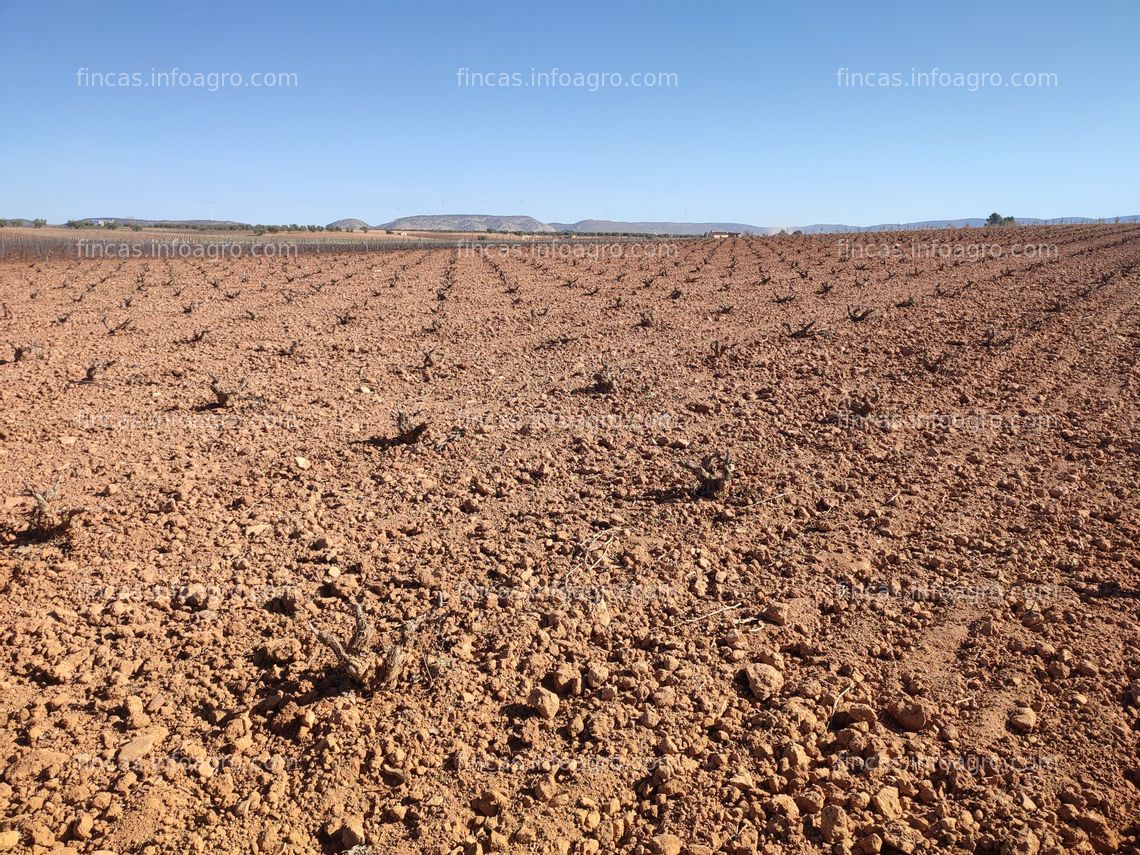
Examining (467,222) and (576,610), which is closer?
(576,610)

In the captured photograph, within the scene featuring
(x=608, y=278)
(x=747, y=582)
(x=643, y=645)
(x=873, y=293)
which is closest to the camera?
(x=643, y=645)

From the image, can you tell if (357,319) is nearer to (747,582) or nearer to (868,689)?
(747,582)

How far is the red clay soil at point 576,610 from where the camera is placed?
93.6 inches

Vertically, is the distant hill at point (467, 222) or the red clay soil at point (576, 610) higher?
the distant hill at point (467, 222)

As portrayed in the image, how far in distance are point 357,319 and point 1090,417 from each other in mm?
9609

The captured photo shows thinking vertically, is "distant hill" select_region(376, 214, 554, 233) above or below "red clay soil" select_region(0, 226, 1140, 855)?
above

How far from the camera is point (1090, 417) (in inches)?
230

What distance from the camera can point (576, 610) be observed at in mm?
3385

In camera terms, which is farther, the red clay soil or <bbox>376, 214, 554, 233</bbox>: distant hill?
<bbox>376, 214, 554, 233</bbox>: distant hill

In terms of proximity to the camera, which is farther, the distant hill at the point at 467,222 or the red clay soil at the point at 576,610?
the distant hill at the point at 467,222

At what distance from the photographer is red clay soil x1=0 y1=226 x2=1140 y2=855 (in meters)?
2.38

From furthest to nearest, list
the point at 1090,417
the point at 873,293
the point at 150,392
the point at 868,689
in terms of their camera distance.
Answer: the point at 873,293 → the point at 150,392 → the point at 1090,417 → the point at 868,689

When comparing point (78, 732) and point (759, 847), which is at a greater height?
point (78, 732)

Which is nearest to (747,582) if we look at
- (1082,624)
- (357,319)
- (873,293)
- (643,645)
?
(643,645)
